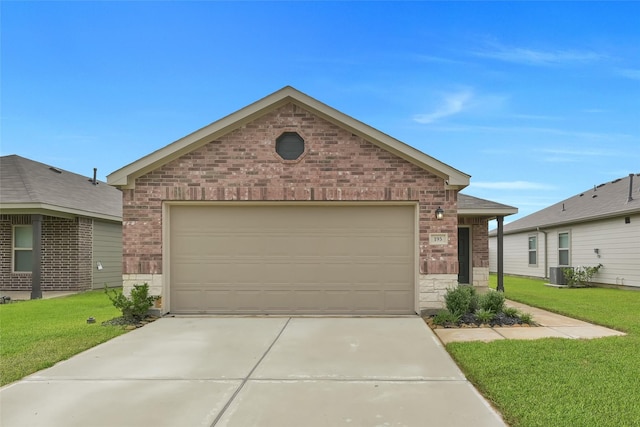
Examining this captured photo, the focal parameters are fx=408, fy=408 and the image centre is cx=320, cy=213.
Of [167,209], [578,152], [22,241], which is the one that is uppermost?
[578,152]

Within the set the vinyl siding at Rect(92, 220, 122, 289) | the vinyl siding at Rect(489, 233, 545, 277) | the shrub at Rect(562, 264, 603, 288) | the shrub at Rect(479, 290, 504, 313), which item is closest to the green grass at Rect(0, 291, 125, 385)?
the vinyl siding at Rect(92, 220, 122, 289)

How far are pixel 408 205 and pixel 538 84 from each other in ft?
26.3

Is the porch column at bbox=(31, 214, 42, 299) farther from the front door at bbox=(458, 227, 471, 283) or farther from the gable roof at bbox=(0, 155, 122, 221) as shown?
the front door at bbox=(458, 227, 471, 283)

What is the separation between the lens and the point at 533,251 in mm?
22000

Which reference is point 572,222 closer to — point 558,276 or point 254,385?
point 558,276

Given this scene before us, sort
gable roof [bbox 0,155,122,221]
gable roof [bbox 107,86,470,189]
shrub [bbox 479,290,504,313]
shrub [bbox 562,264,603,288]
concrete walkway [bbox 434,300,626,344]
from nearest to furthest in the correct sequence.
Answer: concrete walkway [bbox 434,300,626,344]
shrub [bbox 479,290,504,313]
gable roof [bbox 107,86,470,189]
gable roof [bbox 0,155,122,221]
shrub [bbox 562,264,603,288]

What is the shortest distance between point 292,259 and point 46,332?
4825 mm

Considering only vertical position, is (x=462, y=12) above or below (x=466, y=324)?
above

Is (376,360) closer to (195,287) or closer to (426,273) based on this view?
(426,273)

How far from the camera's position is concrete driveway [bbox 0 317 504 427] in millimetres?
3781

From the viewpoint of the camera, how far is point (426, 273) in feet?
28.8

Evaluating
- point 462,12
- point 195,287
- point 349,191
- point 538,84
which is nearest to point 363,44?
point 462,12

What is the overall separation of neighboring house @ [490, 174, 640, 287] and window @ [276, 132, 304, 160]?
41.0 ft

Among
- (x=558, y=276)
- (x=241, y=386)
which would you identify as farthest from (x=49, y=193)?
(x=558, y=276)
